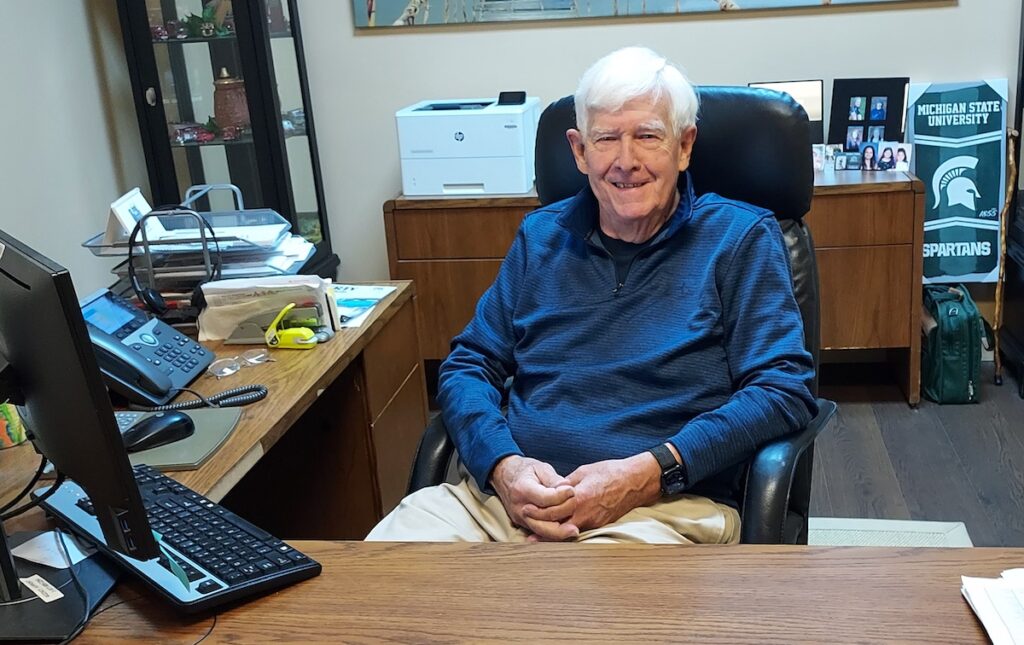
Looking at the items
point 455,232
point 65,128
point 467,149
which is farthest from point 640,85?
point 65,128

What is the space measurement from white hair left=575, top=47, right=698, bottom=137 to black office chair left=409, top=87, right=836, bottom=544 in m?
0.09

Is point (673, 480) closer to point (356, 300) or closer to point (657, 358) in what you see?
point (657, 358)

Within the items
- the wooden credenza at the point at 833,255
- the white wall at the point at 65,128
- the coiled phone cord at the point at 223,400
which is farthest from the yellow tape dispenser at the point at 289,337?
the wooden credenza at the point at 833,255

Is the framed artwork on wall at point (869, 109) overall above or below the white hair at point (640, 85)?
below

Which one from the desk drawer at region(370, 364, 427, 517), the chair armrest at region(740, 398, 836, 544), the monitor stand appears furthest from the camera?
the desk drawer at region(370, 364, 427, 517)

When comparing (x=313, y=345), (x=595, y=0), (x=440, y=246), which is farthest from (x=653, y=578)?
(x=595, y=0)

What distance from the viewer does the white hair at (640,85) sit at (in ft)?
5.66

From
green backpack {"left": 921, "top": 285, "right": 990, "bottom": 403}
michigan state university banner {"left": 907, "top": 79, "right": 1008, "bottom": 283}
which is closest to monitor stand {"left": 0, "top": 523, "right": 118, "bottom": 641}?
green backpack {"left": 921, "top": 285, "right": 990, "bottom": 403}

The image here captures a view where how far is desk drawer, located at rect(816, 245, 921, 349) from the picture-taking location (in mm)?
3125

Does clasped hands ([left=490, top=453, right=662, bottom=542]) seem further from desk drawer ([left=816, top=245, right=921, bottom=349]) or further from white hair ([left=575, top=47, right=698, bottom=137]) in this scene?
desk drawer ([left=816, top=245, right=921, bottom=349])

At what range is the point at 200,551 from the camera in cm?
119

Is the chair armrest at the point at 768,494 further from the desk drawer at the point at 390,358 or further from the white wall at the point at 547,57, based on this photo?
the white wall at the point at 547,57

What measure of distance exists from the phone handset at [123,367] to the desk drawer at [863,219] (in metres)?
2.05

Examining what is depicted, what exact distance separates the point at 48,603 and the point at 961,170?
3031mm
